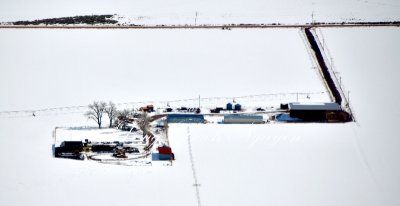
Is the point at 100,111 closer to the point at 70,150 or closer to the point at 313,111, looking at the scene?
the point at 70,150

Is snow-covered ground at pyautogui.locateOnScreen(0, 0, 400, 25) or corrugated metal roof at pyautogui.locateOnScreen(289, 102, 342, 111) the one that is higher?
snow-covered ground at pyautogui.locateOnScreen(0, 0, 400, 25)

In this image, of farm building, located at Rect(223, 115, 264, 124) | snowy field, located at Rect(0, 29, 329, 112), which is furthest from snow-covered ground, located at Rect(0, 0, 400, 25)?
farm building, located at Rect(223, 115, 264, 124)

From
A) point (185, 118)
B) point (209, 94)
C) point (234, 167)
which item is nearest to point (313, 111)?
point (209, 94)

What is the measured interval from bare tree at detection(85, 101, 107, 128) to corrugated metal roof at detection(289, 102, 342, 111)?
432 cm

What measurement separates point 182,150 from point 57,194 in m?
2.99

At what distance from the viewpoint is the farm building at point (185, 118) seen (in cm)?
1631

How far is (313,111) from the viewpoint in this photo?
1656 cm

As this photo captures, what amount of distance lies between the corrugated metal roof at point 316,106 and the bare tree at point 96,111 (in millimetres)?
4320

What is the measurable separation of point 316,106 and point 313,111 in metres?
0.21

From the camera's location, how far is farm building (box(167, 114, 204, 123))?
642 inches

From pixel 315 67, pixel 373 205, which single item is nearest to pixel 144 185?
pixel 373 205

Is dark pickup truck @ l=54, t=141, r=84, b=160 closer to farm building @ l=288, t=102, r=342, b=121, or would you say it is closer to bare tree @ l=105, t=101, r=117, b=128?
bare tree @ l=105, t=101, r=117, b=128

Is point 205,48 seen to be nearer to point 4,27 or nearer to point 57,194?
point 4,27

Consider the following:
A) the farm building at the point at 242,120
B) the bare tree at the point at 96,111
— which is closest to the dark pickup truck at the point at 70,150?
the bare tree at the point at 96,111
